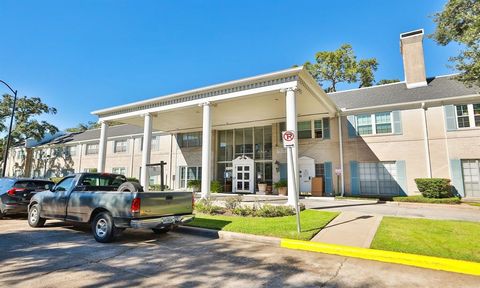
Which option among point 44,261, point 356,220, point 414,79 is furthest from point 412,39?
point 44,261

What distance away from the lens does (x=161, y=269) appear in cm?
457

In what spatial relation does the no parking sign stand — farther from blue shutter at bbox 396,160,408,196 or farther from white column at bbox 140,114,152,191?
blue shutter at bbox 396,160,408,196

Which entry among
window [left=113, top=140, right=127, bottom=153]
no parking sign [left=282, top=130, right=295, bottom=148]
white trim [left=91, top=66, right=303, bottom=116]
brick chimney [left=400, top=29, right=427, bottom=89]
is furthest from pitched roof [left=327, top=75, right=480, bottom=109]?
window [left=113, top=140, right=127, bottom=153]

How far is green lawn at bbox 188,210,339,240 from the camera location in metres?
6.69

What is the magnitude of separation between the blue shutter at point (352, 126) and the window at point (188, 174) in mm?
12625

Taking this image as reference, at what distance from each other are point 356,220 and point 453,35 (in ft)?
30.0

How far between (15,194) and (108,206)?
19.5 feet

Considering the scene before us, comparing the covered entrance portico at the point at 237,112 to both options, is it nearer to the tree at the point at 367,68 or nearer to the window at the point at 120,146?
the window at the point at 120,146

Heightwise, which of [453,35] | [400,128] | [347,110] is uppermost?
[453,35]

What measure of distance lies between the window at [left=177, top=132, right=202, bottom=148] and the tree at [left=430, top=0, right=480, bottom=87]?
1788 centimetres

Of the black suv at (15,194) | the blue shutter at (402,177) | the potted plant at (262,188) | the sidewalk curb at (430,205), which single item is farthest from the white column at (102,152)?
the blue shutter at (402,177)

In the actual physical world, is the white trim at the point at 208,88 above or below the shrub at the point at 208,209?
above

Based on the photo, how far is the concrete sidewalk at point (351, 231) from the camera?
6055 millimetres

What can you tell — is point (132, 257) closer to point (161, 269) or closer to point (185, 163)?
point (161, 269)
